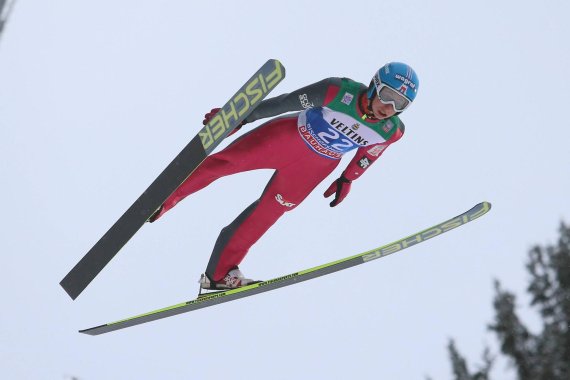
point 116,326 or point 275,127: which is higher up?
point 275,127

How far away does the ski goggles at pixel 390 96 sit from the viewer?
5754 mm

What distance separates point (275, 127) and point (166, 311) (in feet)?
5.81

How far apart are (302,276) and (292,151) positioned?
1.01 metres

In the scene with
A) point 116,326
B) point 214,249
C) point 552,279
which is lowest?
point 116,326

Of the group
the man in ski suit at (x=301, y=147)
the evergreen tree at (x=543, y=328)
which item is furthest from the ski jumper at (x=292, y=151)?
the evergreen tree at (x=543, y=328)

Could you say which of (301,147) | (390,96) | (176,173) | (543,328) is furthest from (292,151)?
(543,328)

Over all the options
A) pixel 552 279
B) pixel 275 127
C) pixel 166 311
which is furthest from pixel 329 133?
pixel 552 279

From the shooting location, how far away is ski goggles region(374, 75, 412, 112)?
227 inches

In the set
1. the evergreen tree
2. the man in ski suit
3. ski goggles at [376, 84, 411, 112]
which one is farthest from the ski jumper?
the evergreen tree

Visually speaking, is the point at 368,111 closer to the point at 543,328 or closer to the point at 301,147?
the point at 301,147

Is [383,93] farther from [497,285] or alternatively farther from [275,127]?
[497,285]

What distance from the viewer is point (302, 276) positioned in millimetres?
6320

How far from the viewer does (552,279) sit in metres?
14.1

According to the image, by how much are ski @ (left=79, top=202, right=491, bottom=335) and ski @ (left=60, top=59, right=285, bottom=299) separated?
74 cm
